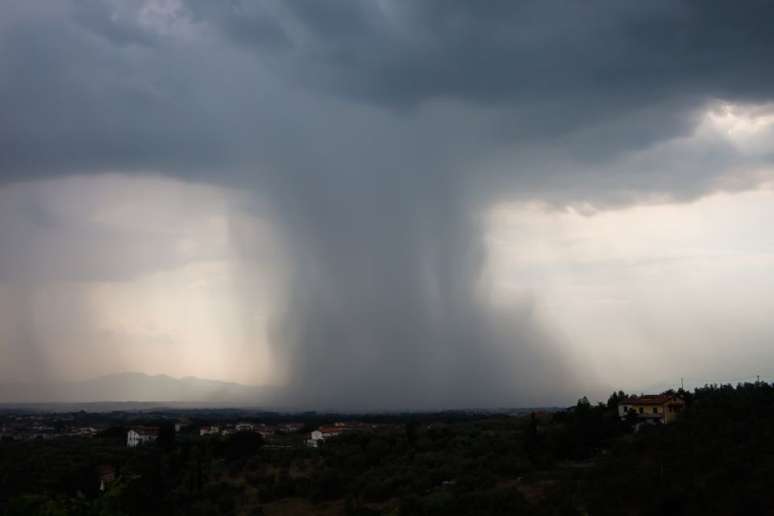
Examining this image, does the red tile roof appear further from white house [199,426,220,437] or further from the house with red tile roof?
white house [199,426,220,437]

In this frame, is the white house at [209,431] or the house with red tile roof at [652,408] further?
the white house at [209,431]

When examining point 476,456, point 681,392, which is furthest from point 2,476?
point 681,392

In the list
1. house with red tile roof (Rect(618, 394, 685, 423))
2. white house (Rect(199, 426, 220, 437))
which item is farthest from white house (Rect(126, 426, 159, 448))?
house with red tile roof (Rect(618, 394, 685, 423))

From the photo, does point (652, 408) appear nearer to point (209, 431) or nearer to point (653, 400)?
point (653, 400)

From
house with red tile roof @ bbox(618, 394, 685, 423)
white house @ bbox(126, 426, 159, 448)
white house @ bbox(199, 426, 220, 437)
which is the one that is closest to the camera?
house with red tile roof @ bbox(618, 394, 685, 423)

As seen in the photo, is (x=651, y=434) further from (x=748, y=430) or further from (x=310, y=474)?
(x=310, y=474)

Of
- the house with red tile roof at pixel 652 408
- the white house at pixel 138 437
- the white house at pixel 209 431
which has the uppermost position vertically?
the house with red tile roof at pixel 652 408

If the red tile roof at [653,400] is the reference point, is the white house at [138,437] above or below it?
below

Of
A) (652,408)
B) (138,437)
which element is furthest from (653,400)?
(138,437)

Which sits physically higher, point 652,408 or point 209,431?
point 652,408

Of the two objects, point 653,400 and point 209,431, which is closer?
point 653,400

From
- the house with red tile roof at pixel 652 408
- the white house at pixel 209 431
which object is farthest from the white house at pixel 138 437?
the house with red tile roof at pixel 652 408

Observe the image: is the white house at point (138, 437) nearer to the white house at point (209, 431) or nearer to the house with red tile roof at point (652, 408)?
the white house at point (209, 431)
